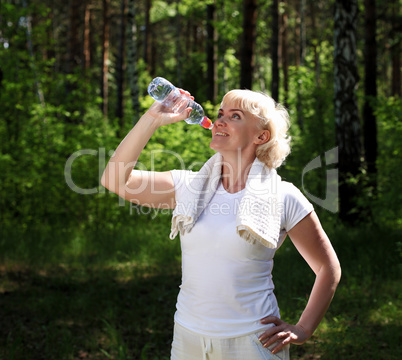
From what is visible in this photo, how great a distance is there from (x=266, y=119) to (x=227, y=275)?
2.44 feet

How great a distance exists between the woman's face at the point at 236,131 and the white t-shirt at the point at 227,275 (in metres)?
0.27

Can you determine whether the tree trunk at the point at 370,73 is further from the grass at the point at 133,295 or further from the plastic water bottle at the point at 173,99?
the plastic water bottle at the point at 173,99

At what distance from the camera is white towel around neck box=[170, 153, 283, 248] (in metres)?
2.18

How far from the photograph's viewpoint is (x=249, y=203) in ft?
7.30

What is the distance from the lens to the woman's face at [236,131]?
242 centimetres

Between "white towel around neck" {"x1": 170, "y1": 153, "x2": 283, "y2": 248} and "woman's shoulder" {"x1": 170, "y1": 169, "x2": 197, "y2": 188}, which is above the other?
"woman's shoulder" {"x1": 170, "y1": 169, "x2": 197, "y2": 188}

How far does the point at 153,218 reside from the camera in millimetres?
10008

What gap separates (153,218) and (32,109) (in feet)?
10.5

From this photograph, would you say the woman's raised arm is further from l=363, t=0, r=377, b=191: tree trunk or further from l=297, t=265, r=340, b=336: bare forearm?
l=363, t=0, r=377, b=191: tree trunk

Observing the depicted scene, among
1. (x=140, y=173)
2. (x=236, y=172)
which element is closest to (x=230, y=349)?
(x=236, y=172)

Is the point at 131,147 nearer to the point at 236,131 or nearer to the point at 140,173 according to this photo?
the point at 140,173

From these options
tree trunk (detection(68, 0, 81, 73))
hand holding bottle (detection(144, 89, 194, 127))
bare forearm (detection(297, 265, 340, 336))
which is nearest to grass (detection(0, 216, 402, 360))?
bare forearm (detection(297, 265, 340, 336))

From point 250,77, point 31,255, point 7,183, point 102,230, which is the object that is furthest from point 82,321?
point 250,77

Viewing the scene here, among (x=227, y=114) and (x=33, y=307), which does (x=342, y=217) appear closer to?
(x=33, y=307)
